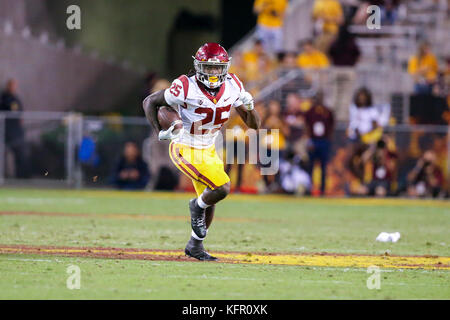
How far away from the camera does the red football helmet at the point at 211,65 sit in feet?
31.6

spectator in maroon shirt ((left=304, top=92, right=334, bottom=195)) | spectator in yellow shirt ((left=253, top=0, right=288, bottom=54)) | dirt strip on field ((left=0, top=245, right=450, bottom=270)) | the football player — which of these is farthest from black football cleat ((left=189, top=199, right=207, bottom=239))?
spectator in yellow shirt ((left=253, top=0, right=288, bottom=54))

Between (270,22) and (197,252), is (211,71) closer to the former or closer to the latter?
(197,252)

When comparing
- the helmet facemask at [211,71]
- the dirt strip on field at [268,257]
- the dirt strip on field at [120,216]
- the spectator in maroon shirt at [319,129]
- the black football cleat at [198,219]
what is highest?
the helmet facemask at [211,71]

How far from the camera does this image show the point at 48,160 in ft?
72.7

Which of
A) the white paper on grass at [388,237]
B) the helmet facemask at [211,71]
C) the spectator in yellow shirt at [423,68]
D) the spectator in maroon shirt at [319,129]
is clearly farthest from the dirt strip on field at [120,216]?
the spectator in yellow shirt at [423,68]

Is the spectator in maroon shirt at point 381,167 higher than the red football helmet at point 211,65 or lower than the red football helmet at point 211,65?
lower

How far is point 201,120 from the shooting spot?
9.94 meters

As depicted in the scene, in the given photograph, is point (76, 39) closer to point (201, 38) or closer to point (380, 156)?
point (201, 38)

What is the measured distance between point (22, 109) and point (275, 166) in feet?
22.3

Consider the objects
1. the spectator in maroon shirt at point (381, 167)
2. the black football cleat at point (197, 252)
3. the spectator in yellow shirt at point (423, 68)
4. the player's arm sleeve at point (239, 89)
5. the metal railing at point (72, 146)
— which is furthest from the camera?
the metal railing at point (72, 146)

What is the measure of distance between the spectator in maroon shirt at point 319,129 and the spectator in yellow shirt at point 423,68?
2.99 metres

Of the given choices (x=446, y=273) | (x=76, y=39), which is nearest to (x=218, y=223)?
(x=446, y=273)

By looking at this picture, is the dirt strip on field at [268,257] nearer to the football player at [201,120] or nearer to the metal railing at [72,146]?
the football player at [201,120]

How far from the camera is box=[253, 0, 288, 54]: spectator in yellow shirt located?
77.5 ft
